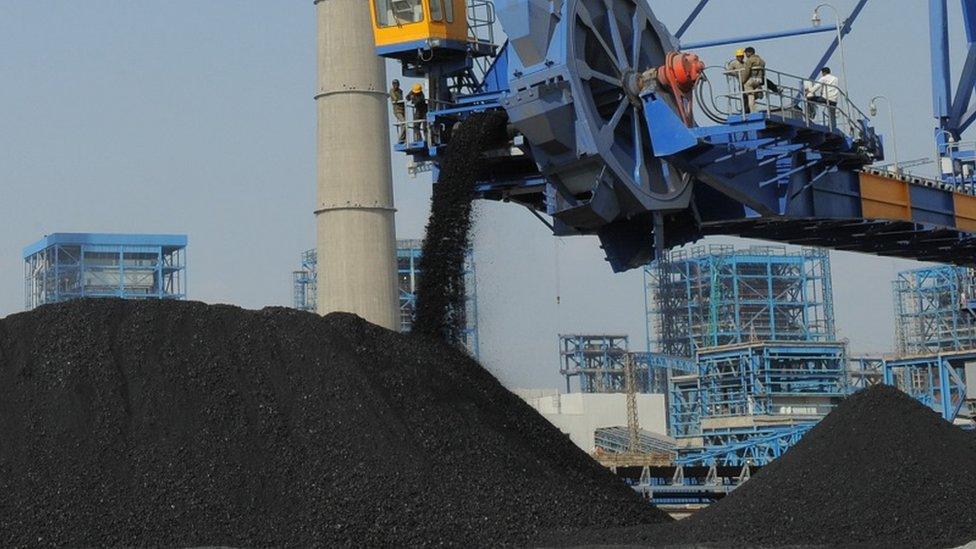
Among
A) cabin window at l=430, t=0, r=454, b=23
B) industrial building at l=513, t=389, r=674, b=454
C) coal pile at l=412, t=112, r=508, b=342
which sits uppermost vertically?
cabin window at l=430, t=0, r=454, b=23

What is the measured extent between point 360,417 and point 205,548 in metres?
2.18

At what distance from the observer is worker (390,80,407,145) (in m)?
18.9

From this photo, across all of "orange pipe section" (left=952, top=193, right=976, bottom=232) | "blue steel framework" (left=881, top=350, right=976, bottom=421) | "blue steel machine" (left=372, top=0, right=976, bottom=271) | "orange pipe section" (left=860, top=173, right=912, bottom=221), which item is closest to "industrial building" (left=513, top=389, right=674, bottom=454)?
"blue steel framework" (left=881, top=350, right=976, bottom=421)

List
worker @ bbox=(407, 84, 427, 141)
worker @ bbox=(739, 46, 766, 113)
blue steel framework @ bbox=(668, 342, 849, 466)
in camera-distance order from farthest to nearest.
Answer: blue steel framework @ bbox=(668, 342, 849, 466), worker @ bbox=(407, 84, 427, 141), worker @ bbox=(739, 46, 766, 113)

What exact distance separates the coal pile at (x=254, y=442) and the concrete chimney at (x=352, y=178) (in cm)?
1391

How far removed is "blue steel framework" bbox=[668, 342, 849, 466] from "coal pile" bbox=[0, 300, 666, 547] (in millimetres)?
32855

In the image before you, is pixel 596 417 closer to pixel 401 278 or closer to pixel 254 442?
pixel 401 278

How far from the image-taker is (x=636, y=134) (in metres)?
17.5

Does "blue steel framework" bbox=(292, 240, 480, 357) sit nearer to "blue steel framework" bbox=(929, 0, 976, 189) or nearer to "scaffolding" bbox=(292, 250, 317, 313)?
"scaffolding" bbox=(292, 250, 317, 313)

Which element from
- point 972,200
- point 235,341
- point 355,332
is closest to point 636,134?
point 355,332

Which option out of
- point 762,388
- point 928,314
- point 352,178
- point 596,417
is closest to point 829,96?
point 352,178

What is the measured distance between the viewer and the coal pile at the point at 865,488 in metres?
13.9

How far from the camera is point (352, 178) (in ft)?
101

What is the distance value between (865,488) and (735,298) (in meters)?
52.8
